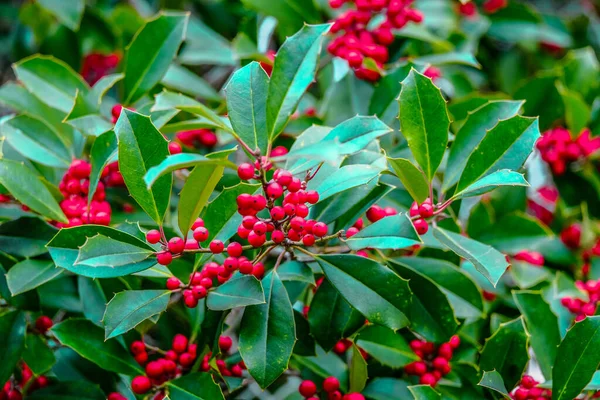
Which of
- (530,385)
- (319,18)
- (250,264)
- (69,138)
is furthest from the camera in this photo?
(319,18)

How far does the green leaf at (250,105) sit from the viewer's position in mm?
1002

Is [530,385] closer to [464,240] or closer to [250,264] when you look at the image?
[464,240]

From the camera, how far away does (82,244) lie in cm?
103

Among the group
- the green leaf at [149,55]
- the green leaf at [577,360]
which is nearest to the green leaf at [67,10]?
the green leaf at [149,55]

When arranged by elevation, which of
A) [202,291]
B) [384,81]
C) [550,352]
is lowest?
[550,352]

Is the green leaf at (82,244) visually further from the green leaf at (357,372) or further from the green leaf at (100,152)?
the green leaf at (357,372)

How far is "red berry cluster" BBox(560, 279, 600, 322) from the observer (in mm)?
1289

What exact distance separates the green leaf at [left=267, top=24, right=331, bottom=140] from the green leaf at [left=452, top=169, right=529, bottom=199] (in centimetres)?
30

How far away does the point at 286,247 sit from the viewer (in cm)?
102

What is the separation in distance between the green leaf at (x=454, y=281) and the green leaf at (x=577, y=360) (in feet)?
0.64

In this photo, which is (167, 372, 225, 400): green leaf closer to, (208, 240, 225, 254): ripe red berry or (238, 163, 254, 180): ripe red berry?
(208, 240, 225, 254): ripe red berry

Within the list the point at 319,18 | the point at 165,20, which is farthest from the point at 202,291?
the point at 319,18

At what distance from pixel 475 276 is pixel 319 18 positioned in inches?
29.4

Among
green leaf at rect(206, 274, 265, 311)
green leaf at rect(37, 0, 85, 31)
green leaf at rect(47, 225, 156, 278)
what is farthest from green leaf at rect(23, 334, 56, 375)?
green leaf at rect(37, 0, 85, 31)
